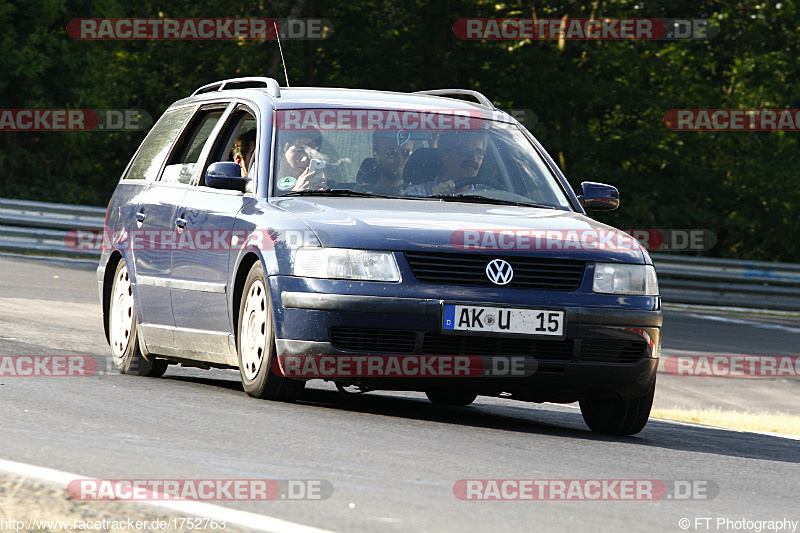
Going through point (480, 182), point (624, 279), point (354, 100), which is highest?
point (354, 100)

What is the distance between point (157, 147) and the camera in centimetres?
1013

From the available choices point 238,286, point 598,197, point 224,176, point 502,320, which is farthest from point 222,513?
point 598,197

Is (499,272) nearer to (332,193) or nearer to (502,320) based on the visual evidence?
(502,320)

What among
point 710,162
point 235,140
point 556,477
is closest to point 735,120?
point 710,162

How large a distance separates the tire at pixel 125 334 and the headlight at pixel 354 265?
2.59 m

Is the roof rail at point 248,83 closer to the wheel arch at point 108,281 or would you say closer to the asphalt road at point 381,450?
the wheel arch at point 108,281

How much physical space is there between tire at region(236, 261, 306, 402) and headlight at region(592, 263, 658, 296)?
5.34ft

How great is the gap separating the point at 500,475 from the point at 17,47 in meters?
25.4

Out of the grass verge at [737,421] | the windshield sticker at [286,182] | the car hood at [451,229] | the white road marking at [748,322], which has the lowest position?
the white road marking at [748,322]

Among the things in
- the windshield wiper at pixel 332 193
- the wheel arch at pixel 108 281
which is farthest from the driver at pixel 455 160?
the wheel arch at pixel 108 281

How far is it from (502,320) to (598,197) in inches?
72.9

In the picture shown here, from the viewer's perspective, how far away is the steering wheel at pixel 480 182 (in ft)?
27.4

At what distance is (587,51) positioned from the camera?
34.0m

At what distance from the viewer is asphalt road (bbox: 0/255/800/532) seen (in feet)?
16.0
